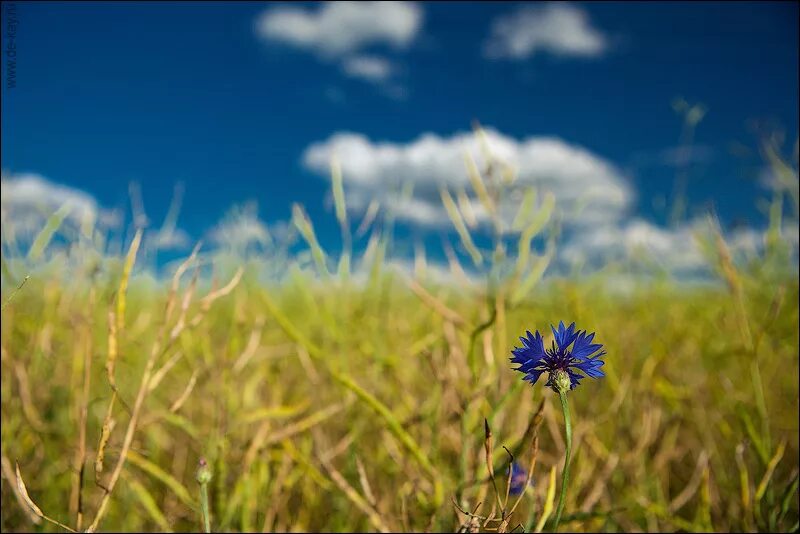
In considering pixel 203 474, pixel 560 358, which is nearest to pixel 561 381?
pixel 560 358

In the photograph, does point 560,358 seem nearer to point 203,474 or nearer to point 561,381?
point 561,381

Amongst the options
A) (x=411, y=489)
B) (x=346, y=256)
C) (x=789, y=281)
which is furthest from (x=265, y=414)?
(x=789, y=281)

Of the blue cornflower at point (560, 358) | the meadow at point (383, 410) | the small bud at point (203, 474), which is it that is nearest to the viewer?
the blue cornflower at point (560, 358)

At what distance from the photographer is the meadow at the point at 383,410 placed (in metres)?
0.89

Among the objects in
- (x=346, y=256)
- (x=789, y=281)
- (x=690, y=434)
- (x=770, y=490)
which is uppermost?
(x=789, y=281)

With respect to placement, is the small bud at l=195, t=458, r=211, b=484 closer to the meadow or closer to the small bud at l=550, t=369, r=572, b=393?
the meadow

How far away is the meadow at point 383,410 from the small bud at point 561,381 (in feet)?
0.48

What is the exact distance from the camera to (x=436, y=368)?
38.0 inches

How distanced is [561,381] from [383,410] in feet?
1.37

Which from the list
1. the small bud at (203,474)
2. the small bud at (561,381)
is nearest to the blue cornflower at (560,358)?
the small bud at (561,381)

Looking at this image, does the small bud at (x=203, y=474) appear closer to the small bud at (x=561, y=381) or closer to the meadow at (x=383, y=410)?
the meadow at (x=383, y=410)

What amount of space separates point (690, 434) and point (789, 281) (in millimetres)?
504

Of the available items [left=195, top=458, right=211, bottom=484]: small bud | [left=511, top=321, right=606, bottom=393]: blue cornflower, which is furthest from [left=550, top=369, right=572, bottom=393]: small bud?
[left=195, top=458, right=211, bottom=484]: small bud

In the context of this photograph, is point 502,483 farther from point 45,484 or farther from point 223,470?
point 45,484
